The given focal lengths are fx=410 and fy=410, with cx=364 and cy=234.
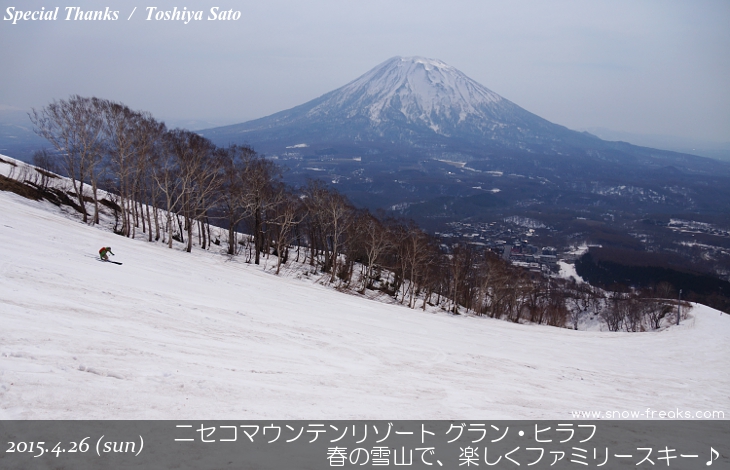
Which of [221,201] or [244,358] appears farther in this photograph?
[221,201]

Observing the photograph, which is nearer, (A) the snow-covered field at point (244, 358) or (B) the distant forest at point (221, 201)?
(A) the snow-covered field at point (244, 358)

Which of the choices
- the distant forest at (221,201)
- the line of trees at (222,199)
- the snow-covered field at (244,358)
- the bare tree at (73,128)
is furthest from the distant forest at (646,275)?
the bare tree at (73,128)

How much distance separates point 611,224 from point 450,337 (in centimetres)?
17276

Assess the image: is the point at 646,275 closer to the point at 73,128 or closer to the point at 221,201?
the point at 221,201

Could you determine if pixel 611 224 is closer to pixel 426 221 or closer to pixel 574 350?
pixel 426 221

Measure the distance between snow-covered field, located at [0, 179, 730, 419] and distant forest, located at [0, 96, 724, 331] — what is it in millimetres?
8487

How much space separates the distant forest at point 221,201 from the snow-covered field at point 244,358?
849cm

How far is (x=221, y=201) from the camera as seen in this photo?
38.1 meters

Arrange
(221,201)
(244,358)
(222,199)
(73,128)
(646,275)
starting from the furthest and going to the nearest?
(646,275)
(221,201)
(222,199)
(73,128)
(244,358)

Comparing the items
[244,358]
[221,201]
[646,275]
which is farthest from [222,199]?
[646,275]

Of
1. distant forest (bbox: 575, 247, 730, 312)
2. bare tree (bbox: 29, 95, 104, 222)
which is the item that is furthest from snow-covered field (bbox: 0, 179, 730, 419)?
distant forest (bbox: 575, 247, 730, 312)

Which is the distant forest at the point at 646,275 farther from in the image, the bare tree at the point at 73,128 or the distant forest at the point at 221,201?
the bare tree at the point at 73,128

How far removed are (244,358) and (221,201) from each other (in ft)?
98.4

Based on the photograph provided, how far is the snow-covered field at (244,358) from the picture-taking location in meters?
7.71
